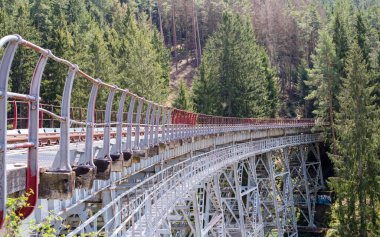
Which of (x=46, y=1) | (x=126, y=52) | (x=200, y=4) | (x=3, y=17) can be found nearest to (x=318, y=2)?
(x=200, y=4)

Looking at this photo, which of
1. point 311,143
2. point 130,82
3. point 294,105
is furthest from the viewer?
point 294,105

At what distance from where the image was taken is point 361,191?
3081 centimetres

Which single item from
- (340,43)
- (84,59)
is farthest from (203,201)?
(340,43)

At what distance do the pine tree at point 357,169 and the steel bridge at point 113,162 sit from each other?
3.45m

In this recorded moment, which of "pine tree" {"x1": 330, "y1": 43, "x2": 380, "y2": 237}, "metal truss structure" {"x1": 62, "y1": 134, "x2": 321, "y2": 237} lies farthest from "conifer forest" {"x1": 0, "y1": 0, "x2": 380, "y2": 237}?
"metal truss structure" {"x1": 62, "y1": 134, "x2": 321, "y2": 237}

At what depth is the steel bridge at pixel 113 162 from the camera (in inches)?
201

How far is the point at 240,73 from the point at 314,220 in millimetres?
20149

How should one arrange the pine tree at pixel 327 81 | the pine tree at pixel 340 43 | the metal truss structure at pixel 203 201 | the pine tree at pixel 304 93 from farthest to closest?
the pine tree at pixel 304 93 < the pine tree at pixel 340 43 < the pine tree at pixel 327 81 < the metal truss structure at pixel 203 201

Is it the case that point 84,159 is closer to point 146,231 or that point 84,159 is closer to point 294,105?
point 146,231

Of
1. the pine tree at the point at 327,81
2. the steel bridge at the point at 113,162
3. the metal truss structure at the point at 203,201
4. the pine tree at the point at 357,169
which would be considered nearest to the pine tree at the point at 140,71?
the steel bridge at the point at 113,162

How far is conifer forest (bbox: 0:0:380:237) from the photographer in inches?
1283

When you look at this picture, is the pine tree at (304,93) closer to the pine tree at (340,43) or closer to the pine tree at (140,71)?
the pine tree at (340,43)

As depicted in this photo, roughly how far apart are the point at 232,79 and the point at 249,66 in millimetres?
2475

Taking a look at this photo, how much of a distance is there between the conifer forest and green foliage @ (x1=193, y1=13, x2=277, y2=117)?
105mm
